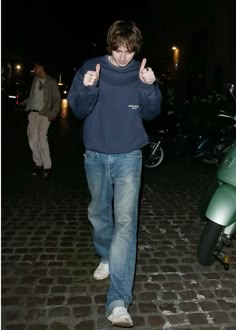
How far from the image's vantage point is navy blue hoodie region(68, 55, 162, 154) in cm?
282

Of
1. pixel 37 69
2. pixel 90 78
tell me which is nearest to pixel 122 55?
pixel 90 78

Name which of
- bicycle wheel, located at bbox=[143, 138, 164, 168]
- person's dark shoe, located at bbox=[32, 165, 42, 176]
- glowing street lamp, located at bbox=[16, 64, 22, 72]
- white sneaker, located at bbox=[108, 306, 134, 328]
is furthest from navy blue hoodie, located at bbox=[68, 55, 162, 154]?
glowing street lamp, located at bbox=[16, 64, 22, 72]

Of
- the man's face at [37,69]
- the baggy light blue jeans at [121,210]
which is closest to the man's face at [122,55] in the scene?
the baggy light blue jeans at [121,210]

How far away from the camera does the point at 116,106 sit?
2.87m

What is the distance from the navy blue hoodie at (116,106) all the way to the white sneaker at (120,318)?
1.12 m

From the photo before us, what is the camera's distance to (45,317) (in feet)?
9.71

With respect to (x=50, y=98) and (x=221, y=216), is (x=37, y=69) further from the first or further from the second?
(x=221, y=216)

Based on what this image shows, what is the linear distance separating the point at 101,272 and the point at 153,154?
5042 millimetres

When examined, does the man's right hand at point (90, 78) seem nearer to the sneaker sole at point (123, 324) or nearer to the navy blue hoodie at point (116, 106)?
the navy blue hoodie at point (116, 106)

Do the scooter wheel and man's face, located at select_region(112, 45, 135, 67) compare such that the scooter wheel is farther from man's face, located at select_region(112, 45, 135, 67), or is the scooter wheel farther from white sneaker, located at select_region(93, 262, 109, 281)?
man's face, located at select_region(112, 45, 135, 67)

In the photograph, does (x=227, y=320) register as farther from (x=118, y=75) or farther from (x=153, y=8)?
(x=153, y=8)

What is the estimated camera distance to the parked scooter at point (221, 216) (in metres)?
3.23

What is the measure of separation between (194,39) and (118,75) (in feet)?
91.5

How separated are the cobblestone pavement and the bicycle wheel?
4.40ft
